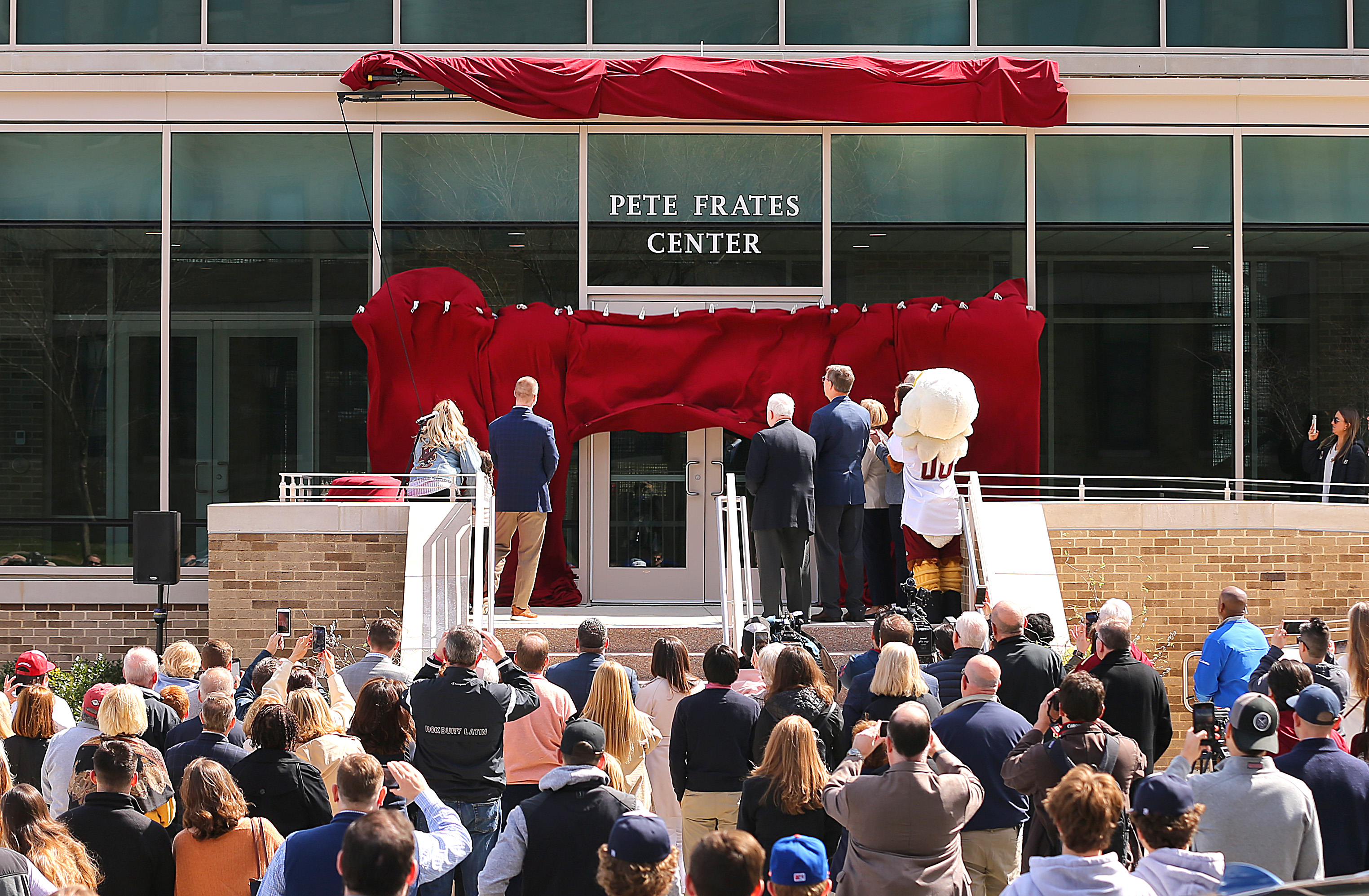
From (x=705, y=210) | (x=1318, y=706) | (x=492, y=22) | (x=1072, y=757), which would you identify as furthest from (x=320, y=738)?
(x=492, y=22)

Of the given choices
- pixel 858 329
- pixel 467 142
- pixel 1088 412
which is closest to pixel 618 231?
pixel 467 142

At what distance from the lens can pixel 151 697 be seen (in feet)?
20.1

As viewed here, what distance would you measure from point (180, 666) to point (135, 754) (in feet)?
8.04

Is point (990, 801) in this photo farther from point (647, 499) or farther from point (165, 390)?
point (165, 390)

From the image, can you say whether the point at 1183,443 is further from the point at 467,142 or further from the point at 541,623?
the point at 467,142

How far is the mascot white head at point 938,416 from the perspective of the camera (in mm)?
10039

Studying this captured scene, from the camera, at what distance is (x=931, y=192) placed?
12.9 meters

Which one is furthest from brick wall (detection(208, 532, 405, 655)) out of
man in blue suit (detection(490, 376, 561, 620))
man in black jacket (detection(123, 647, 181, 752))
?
man in black jacket (detection(123, 647, 181, 752))

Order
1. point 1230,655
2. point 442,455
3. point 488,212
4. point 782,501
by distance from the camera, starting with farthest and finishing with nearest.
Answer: point 488,212
point 442,455
point 782,501
point 1230,655

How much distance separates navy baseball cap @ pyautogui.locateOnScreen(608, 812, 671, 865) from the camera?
337 centimetres

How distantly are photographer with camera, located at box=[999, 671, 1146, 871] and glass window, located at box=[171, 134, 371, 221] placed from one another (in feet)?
31.6

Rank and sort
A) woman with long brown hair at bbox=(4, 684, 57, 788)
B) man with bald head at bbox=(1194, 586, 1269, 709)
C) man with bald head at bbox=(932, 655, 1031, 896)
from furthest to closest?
man with bald head at bbox=(1194, 586, 1269, 709)
woman with long brown hair at bbox=(4, 684, 57, 788)
man with bald head at bbox=(932, 655, 1031, 896)

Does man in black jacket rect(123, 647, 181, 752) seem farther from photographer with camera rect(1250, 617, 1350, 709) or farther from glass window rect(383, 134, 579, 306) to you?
glass window rect(383, 134, 579, 306)

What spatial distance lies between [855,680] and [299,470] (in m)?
8.00
